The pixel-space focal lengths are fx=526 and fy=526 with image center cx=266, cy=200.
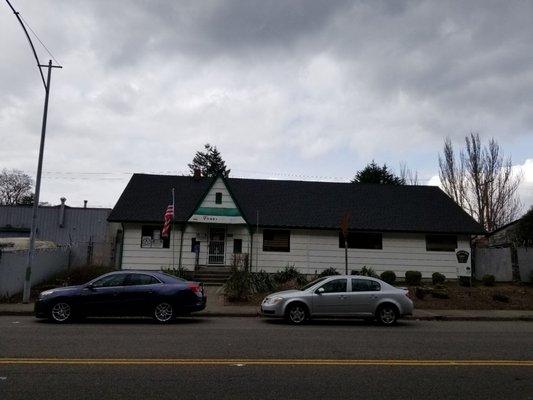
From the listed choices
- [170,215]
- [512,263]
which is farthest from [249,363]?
[512,263]

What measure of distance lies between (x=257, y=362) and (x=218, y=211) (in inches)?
750

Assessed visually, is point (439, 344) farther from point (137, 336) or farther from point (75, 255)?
point (75, 255)

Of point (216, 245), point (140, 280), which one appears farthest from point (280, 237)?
point (140, 280)

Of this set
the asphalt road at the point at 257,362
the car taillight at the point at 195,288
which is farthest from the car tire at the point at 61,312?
the car taillight at the point at 195,288

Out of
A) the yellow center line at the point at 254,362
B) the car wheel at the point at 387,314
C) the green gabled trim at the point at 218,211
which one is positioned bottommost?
the yellow center line at the point at 254,362

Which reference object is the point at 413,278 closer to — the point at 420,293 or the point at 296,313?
the point at 420,293

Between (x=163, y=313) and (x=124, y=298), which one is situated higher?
(x=124, y=298)

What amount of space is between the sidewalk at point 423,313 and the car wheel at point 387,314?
226cm

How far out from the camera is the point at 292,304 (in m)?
14.4

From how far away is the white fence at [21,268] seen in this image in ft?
60.0

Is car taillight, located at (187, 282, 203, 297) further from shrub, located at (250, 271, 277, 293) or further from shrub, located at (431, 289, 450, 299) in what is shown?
shrub, located at (431, 289, 450, 299)

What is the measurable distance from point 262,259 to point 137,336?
1656cm

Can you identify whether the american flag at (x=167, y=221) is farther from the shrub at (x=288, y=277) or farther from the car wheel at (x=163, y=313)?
the car wheel at (x=163, y=313)

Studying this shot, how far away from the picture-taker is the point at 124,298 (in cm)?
1393
